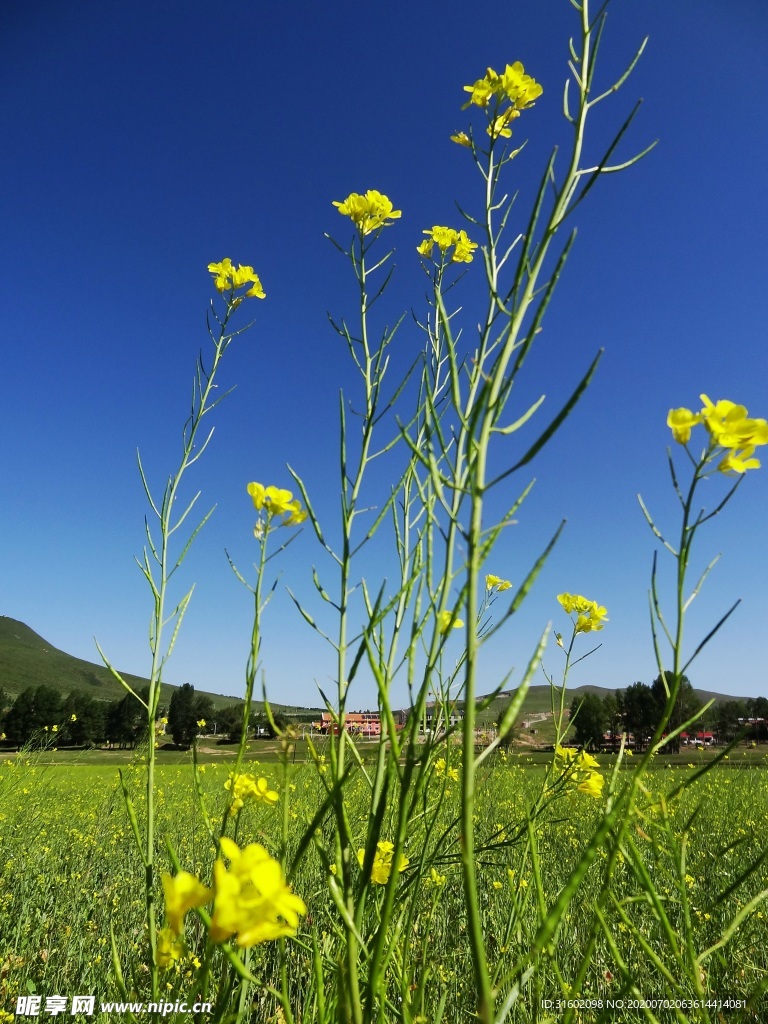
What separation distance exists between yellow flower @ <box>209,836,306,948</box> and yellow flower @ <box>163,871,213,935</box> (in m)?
0.03

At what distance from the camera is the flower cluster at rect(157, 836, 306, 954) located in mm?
500

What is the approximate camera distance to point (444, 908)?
3230 mm

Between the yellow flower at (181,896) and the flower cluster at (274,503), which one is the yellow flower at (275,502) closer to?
the flower cluster at (274,503)

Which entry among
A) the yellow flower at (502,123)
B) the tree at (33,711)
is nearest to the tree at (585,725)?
the yellow flower at (502,123)

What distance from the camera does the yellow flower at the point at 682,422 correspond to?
821mm

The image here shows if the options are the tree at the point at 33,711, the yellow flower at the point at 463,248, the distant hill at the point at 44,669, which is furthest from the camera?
the distant hill at the point at 44,669

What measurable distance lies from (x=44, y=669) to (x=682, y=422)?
4734 inches

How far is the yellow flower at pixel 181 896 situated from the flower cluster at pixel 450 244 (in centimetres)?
138

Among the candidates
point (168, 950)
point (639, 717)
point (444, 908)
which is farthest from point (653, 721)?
point (639, 717)

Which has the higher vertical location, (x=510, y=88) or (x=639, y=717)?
(x=510, y=88)

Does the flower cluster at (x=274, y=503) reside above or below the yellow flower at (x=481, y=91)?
below

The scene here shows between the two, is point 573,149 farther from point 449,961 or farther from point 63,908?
point 63,908

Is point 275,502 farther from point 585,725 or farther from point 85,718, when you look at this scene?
point 85,718

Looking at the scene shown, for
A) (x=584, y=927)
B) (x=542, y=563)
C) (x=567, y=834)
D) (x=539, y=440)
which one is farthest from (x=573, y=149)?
(x=567, y=834)
